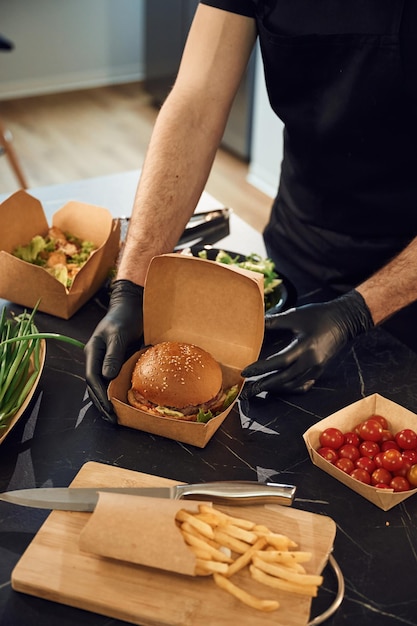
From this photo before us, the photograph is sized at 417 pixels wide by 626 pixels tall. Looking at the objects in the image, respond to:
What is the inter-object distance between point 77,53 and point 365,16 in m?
4.58

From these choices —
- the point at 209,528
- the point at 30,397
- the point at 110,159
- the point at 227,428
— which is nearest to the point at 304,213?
the point at 227,428

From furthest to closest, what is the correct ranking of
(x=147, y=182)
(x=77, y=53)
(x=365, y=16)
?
(x=77, y=53), (x=147, y=182), (x=365, y=16)

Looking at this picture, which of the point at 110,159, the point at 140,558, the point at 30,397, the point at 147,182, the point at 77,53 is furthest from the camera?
the point at 77,53

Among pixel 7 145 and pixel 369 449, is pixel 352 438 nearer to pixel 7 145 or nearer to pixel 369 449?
pixel 369 449

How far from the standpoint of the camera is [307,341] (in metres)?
1.37

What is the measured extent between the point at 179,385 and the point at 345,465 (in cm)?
30

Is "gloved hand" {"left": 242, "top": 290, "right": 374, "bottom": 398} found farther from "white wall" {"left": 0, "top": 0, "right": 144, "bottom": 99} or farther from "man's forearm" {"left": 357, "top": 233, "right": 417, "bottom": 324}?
"white wall" {"left": 0, "top": 0, "right": 144, "bottom": 99}

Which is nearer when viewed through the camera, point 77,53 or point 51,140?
point 51,140

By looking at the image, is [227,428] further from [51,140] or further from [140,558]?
[51,140]

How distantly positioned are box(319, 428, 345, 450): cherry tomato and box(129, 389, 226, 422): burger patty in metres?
0.19

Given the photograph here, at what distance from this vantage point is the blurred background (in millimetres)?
4504

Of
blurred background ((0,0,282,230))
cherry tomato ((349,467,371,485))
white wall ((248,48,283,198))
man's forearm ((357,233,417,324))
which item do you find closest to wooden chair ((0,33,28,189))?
blurred background ((0,0,282,230))

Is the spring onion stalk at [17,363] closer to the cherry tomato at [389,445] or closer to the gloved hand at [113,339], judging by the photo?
the gloved hand at [113,339]

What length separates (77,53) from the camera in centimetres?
571
